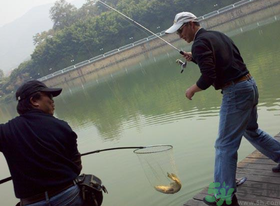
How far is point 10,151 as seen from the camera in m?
2.04

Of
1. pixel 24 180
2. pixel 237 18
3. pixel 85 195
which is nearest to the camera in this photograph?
pixel 24 180

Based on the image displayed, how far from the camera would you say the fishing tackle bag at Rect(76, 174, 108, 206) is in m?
2.27

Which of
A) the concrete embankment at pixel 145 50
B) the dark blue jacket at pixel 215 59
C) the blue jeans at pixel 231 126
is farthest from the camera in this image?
the concrete embankment at pixel 145 50

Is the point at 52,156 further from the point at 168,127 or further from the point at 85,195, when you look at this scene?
the point at 168,127

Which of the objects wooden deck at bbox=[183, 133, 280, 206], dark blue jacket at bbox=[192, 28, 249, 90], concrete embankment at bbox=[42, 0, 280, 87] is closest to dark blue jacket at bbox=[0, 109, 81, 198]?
dark blue jacket at bbox=[192, 28, 249, 90]

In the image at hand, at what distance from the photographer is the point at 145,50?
164 ft

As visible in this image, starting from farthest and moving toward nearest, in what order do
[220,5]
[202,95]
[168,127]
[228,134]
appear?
[220,5] < [202,95] < [168,127] < [228,134]

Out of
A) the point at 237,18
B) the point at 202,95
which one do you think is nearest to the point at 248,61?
the point at 202,95

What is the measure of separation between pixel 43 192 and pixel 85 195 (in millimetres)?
343

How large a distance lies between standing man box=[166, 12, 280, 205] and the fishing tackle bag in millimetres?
1122

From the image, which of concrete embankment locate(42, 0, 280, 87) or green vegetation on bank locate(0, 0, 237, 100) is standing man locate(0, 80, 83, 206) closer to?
concrete embankment locate(42, 0, 280, 87)

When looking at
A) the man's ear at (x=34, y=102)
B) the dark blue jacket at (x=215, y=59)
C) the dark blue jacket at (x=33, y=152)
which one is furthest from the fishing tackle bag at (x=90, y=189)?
the dark blue jacket at (x=215, y=59)

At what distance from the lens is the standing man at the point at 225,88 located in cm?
272

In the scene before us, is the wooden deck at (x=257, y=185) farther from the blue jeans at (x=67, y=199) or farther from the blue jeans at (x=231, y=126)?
the blue jeans at (x=67, y=199)
